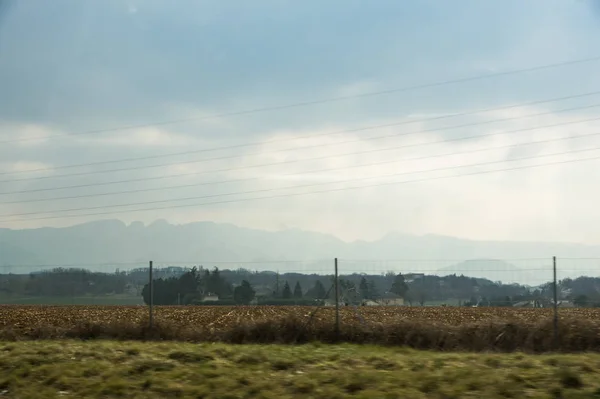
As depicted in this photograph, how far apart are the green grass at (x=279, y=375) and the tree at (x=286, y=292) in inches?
347

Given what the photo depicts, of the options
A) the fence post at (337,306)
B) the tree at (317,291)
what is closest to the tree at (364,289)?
the tree at (317,291)

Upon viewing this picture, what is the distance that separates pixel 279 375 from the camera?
9.17 m

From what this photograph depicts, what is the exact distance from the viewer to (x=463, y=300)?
65.9ft

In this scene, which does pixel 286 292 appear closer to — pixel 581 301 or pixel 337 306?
pixel 337 306

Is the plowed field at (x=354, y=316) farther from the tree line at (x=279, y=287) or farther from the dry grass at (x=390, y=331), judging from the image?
the tree line at (x=279, y=287)

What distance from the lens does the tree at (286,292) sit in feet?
66.5

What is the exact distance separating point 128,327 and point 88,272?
8.47 m

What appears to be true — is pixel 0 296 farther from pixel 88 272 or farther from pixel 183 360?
pixel 183 360

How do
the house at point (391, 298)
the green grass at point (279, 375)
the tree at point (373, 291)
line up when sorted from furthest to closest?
the house at point (391, 298) → the tree at point (373, 291) → the green grass at point (279, 375)

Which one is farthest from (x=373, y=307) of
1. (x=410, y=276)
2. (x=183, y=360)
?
(x=183, y=360)

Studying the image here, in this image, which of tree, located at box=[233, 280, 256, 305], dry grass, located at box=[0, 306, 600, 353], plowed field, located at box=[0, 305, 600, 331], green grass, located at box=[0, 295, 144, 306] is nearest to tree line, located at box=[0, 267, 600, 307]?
tree, located at box=[233, 280, 256, 305]

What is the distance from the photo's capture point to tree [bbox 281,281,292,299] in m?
20.3

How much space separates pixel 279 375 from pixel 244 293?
1391 centimetres

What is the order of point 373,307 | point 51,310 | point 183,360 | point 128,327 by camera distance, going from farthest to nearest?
point 51,310
point 373,307
point 128,327
point 183,360
